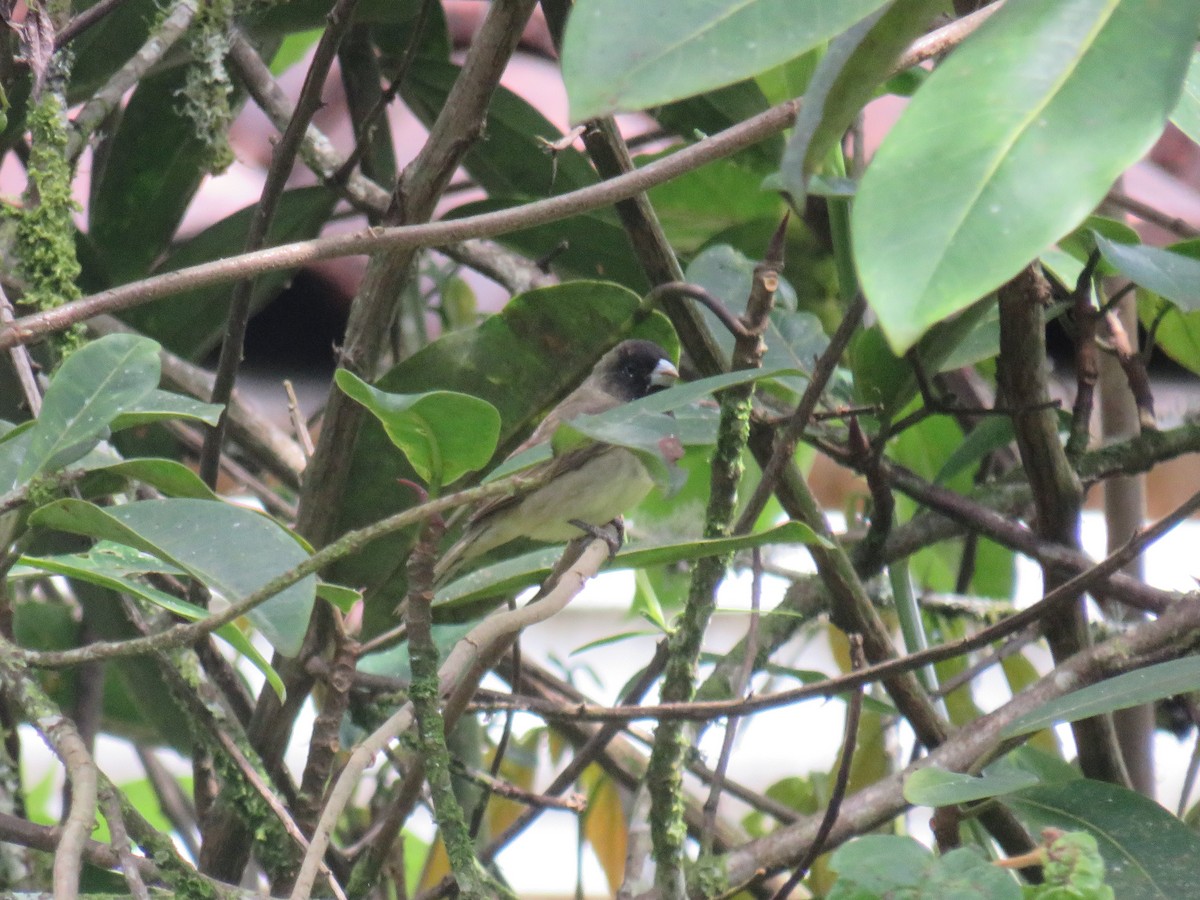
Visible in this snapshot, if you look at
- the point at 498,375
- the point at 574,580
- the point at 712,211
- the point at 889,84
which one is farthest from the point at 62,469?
the point at 712,211

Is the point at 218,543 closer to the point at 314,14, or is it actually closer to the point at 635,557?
the point at 635,557

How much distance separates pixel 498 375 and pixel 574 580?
64 cm

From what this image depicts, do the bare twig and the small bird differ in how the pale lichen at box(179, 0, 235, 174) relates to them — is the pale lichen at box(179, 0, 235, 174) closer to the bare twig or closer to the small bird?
the bare twig

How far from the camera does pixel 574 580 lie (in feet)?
4.15

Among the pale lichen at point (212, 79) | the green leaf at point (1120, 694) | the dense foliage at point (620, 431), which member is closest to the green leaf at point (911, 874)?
A: the dense foliage at point (620, 431)

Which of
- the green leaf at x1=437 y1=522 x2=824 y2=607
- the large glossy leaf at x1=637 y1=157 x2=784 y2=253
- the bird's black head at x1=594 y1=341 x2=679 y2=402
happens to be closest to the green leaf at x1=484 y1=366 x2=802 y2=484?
the green leaf at x1=437 y1=522 x2=824 y2=607

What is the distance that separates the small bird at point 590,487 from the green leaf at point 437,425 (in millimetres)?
1408

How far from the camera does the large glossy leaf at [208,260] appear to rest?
7.81 feet

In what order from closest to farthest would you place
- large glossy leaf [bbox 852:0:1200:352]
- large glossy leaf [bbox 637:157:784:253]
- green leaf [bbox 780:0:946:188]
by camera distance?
large glossy leaf [bbox 852:0:1200:352] < green leaf [bbox 780:0:946:188] < large glossy leaf [bbox 637:157:784:253]

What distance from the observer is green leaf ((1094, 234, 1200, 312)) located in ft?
4.28

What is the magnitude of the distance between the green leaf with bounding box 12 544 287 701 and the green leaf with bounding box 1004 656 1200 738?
73 centimetres

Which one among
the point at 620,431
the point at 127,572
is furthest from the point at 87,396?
the point at 620,431

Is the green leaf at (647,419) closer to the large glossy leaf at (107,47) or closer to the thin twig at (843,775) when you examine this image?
the thin twig at (843,775)

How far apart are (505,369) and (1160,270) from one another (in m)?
0.88
